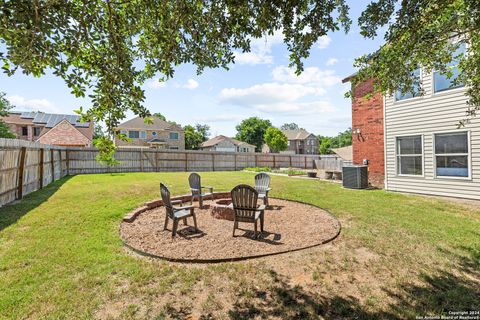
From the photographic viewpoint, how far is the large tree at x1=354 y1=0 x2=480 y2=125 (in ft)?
11.3

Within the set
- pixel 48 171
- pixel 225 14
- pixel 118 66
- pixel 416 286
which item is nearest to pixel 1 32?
pixel 118 66

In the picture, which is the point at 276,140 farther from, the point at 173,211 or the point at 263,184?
the point at 173,211

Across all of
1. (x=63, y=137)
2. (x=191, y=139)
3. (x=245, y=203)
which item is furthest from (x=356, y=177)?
(x=191, y=139)

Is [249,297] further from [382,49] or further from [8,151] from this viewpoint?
[8,151]

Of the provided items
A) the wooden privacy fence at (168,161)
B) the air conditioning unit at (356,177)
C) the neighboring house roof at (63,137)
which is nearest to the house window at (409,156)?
the air conditioning unit at (356,177)

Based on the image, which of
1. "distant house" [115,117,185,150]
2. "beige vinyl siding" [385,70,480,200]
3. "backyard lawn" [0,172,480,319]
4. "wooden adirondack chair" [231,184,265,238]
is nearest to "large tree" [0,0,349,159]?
"backyard lawn" [0,172,480,319]

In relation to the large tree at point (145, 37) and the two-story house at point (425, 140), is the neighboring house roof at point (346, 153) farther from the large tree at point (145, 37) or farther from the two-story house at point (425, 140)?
the large tree at point (145, 37)

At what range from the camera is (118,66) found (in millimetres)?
2963

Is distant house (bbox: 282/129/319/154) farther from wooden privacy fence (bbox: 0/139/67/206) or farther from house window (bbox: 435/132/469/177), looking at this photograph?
wooden privacy fence (bbox: 0/139/67/206)

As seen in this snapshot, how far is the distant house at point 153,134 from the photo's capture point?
33.8m

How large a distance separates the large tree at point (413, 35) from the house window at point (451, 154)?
3.93m

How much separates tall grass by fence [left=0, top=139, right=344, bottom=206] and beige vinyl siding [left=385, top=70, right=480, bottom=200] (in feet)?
36.3

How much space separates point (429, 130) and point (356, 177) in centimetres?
314

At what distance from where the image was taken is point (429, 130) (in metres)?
8.67
